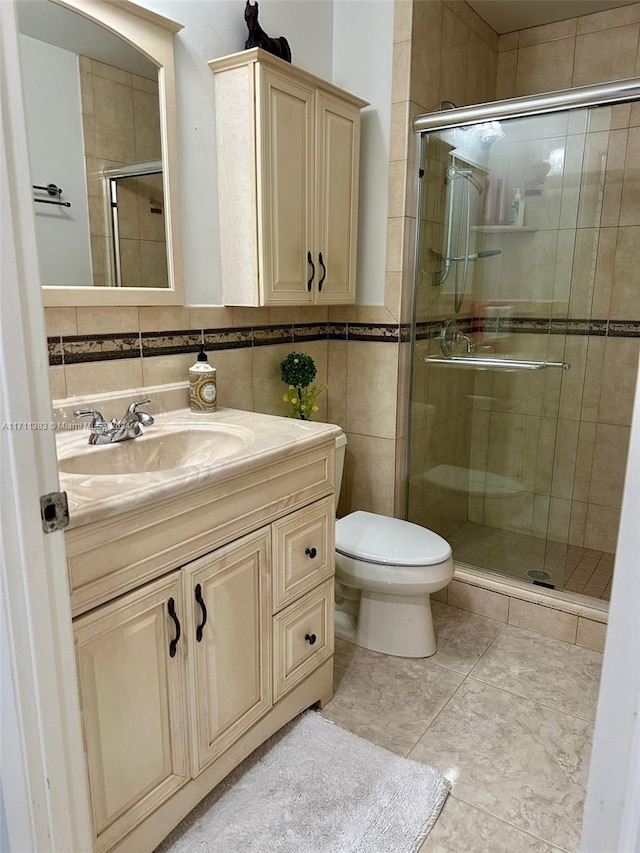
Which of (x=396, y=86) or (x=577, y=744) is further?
(x=396, y=86)

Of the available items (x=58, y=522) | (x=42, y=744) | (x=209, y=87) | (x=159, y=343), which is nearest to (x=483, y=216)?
(x=209, y=87)

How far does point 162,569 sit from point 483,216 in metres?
2.03

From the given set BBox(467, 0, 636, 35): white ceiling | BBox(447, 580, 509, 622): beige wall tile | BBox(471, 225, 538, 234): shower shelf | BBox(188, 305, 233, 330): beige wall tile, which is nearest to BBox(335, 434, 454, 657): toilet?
BBox(447, 580, 509, 622): beige wall tile

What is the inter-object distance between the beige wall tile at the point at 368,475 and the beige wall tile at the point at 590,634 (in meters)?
0.85

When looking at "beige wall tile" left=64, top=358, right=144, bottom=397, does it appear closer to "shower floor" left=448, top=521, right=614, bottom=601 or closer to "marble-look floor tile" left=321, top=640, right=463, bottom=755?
"marble-look floor tile" left=321, top=640, right=463, bottom=755

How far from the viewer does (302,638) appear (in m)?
1.71

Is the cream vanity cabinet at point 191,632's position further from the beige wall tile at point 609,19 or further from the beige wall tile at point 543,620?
the beige wall tile at point 609,19

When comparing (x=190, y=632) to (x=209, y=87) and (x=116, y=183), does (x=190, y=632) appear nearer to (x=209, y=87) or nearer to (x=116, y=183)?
(x=116, y=183)

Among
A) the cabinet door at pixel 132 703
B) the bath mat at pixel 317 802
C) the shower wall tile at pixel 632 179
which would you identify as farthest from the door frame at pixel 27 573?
the shower wall tile at pixel 632 179

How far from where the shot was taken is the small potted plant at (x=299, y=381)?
2273 mm

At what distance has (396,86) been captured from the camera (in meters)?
2.28

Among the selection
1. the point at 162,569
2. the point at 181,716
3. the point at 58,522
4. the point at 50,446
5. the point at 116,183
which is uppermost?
the point at 116,183

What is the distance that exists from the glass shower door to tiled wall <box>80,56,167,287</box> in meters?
1.14

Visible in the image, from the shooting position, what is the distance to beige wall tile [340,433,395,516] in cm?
257
